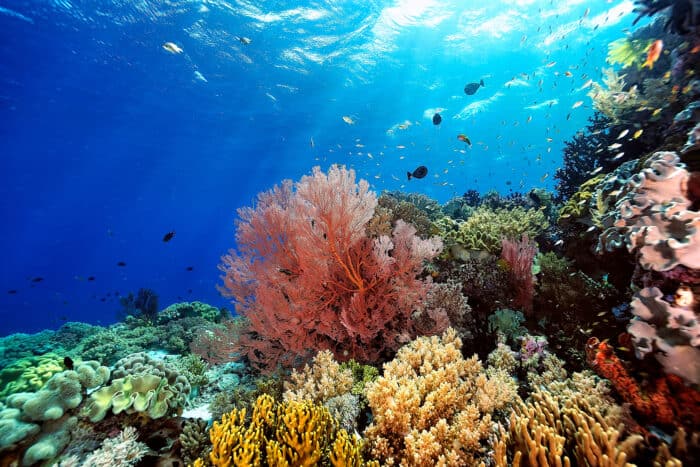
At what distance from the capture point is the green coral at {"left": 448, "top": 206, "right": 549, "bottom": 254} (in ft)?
22.0

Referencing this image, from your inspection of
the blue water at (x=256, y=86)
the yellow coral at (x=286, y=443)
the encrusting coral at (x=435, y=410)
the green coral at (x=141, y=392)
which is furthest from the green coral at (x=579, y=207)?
the green coral at (x=141, y=392)

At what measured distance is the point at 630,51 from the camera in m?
10.3

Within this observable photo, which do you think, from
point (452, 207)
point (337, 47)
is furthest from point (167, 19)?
point (452, 207)

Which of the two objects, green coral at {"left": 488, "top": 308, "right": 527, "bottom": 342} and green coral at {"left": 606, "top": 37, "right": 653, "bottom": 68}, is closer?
green coral at {"left": 488, "top": 308, "right": 527, "bottom": 342}

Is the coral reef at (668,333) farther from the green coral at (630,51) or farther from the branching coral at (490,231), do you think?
the green coral at (630,51)

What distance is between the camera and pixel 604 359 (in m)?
3.13

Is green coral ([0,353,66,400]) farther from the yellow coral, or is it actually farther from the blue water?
the blue water

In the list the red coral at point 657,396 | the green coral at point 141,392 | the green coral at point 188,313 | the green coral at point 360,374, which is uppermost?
the green coral at point 188,313

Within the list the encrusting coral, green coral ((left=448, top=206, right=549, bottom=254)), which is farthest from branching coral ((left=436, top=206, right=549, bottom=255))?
the encrusting coral

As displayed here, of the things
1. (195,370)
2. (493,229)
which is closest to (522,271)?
(493,229)

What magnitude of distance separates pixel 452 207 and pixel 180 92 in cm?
2488

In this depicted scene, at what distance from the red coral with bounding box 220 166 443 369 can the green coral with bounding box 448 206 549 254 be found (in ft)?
7.86

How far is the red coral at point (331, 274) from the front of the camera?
4.47 metres

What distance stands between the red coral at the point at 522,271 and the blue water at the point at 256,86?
7152 millimetres
